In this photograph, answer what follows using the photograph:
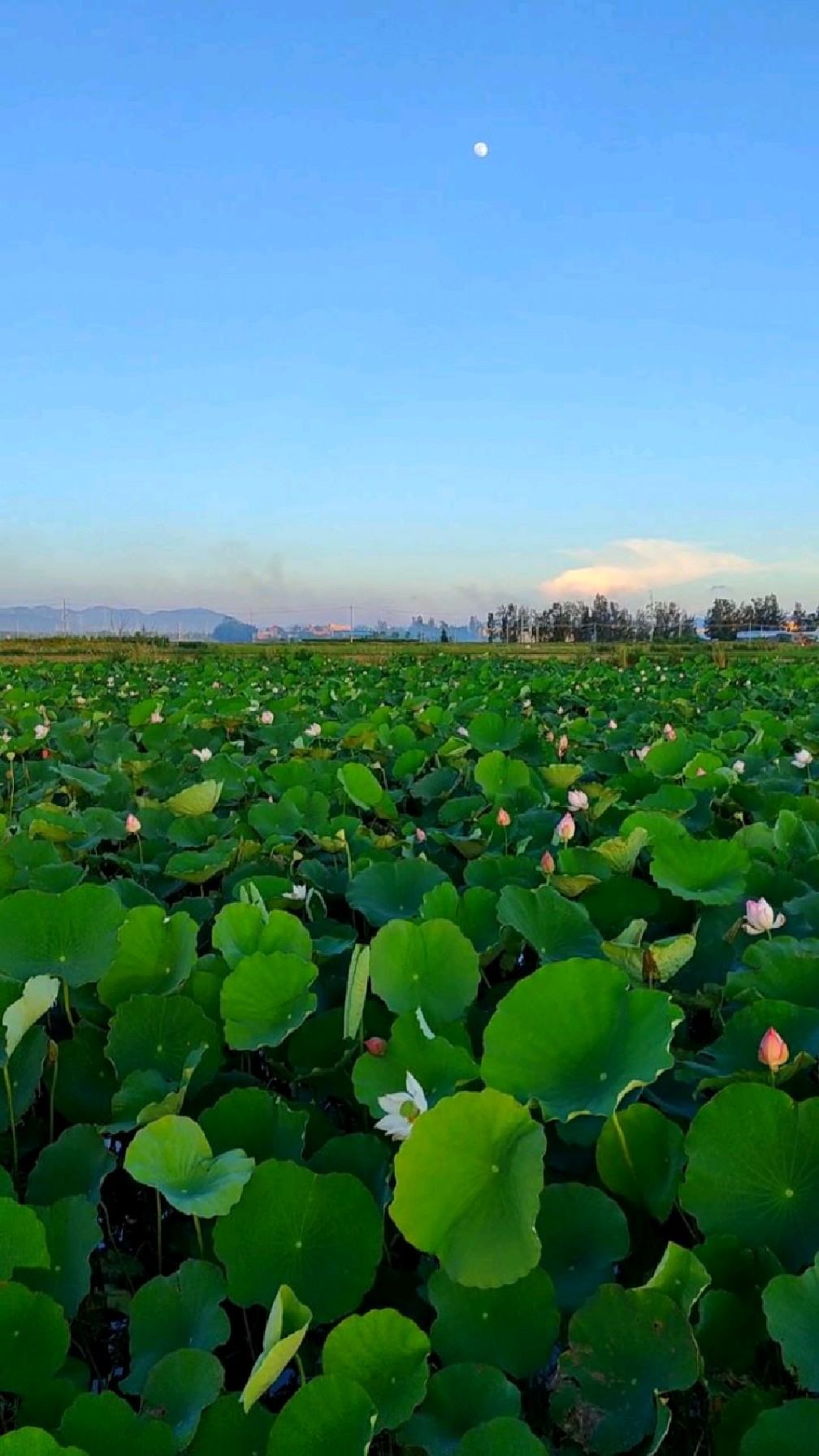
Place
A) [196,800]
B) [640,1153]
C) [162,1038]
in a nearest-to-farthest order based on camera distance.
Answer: [640,1153]
[162,1038]
[196,800]

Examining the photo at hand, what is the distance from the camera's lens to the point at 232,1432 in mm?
752

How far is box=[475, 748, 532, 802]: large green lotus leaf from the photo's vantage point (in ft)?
8.95

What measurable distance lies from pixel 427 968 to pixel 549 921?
266 millimetres

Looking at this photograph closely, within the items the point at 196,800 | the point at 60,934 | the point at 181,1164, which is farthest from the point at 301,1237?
the point at 196,800

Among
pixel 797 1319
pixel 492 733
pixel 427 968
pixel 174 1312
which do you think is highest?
pixel 492 733

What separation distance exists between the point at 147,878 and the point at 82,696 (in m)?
5.21

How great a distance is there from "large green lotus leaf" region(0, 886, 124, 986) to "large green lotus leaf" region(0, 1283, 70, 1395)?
532mm

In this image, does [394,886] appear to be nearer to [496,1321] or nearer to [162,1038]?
[162,1038]

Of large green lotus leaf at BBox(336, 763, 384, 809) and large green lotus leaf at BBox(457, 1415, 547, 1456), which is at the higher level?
large green lotus leaf at BBox(336, 763, 384, 809)

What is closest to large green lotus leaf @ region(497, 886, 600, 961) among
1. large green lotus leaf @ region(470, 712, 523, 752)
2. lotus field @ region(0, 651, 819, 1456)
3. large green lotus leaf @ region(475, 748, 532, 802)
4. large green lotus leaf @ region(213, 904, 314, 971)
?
lotus field @ region(0, 651, 819, 1456)

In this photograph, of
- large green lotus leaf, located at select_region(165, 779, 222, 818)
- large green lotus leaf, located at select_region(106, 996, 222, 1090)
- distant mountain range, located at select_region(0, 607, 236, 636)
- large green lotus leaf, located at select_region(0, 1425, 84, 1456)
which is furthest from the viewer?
distant mountain range, located at select_region(0, 607, 236, 636)

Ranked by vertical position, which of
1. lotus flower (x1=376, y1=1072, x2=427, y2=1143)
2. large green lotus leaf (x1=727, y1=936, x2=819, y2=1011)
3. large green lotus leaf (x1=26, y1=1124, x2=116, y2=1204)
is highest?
large green lotus leaf (x1=727, y1=936, x2=819, y2=1011)

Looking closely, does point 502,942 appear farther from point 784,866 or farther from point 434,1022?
point 784,866

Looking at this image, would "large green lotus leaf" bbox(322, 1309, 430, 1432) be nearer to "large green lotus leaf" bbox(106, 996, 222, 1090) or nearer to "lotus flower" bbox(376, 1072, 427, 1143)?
"lotus flower" bbox(376, 1072, 427, 1143)
